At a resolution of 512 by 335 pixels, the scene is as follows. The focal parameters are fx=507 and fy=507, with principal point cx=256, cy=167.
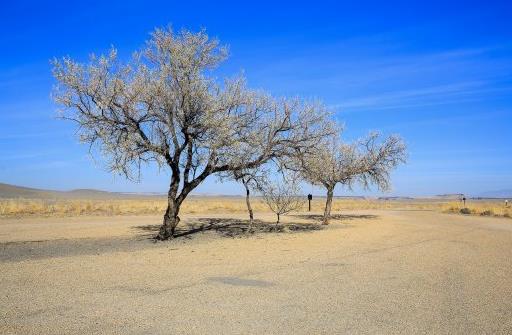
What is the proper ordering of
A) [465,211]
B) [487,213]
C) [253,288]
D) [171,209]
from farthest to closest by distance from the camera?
[465,211] < [487,213] < [171,209] < [253,288]

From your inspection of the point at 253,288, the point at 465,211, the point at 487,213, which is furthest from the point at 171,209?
the point at 465,211

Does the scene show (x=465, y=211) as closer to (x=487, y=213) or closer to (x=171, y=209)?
(x=487, y=213)

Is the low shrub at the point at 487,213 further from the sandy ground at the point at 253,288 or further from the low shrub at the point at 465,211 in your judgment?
the sandy ground at the point at 253,288

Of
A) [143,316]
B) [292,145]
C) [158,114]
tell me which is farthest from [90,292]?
[292,145]

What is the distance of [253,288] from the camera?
997 centimetres

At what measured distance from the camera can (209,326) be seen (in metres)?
7.18

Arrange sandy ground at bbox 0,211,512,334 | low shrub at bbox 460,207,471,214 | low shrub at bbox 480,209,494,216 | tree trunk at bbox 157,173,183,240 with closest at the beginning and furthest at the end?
sandy ground at bbox 0,211,512,334 < tree trunk at bbox 157,173,183,240 < low shrub at bbox 480,209,494,216 < low shrub at bbox 460,207,471,214

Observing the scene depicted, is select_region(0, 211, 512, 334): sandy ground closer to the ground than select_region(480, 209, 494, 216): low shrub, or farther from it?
closer to the ground

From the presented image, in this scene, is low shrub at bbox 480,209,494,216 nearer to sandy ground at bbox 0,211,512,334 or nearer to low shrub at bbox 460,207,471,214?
low shrub at bbox 460,207,471,214

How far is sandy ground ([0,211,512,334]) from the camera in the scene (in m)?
7.30

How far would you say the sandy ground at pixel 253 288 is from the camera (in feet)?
24.0

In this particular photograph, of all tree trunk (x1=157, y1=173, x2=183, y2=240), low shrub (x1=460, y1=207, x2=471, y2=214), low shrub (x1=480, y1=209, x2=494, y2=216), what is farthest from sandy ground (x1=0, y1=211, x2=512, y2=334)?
low shrub (x1=460, y1=207, x2=471, y2=214)

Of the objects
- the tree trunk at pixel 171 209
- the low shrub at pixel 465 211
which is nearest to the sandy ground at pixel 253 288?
the tree trunk at pixel 171 209

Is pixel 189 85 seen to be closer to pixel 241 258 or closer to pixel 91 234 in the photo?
pixel 241 258
